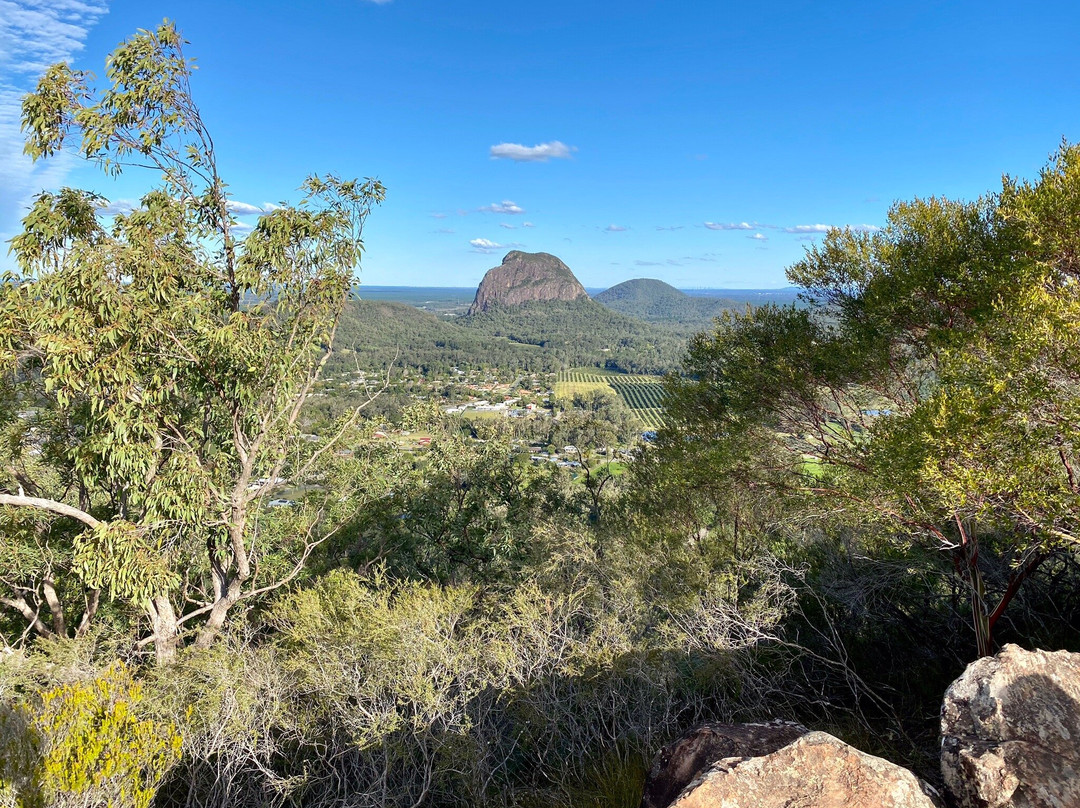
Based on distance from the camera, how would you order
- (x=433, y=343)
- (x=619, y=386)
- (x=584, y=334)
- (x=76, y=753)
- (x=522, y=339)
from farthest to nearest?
(x=584, y=334) < (x=522, y=339) < (x=433, y=343) < (x=619, y=386) < (x=76, y=753)

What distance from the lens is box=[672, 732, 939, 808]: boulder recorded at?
275cm

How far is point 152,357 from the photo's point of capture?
5.99 meters

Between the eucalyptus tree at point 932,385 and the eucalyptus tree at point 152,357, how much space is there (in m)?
6.01

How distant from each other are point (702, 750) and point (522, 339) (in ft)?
441

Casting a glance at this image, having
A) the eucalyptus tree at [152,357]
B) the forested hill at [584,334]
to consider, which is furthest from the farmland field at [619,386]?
the eucalyptus tree at [152,357]

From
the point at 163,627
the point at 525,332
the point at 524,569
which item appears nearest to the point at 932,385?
the point at 524,569

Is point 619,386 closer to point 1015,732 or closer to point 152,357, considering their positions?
point 152,357

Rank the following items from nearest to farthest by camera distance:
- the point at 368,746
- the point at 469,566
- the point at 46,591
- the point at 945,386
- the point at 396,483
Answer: the point at 945,386 → the point at 368,746 → the point at 46,591 → the point at 396,483 → the point at 469,566

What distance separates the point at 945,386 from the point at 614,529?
6343 millimetres

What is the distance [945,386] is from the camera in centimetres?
480

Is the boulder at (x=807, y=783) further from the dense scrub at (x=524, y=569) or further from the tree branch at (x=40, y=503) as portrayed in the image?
the tree branch at (x=40, y=503)

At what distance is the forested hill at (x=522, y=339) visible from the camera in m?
90.2

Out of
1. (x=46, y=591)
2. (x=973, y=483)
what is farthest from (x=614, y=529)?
(x=46, y=591)

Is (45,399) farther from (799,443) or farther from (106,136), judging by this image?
(799,443)
